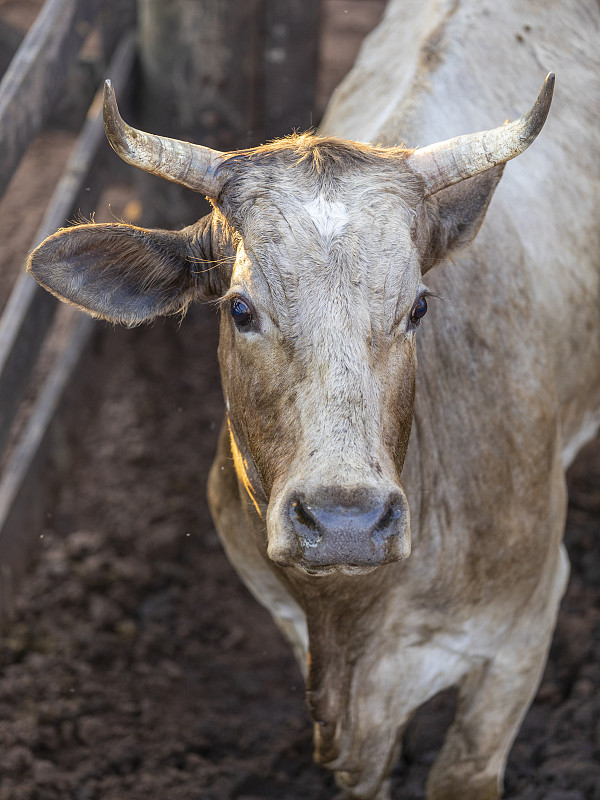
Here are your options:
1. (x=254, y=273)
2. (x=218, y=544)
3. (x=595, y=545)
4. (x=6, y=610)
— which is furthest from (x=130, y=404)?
(x=254, y=273)

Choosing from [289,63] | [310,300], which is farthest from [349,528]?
[289,63]

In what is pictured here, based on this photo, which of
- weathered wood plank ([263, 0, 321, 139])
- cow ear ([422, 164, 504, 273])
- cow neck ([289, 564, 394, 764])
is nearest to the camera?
cow ear ([422, 164, 504, 273])

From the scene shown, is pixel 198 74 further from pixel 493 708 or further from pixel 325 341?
pixel 493 708

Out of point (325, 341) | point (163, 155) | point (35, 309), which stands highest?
point (163, 155)

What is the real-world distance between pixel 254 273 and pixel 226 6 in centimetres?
347

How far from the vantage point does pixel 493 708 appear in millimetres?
3594

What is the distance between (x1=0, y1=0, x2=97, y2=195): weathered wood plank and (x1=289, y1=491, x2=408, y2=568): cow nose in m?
2.39

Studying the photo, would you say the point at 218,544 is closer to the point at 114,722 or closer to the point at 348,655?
the point at 114,722

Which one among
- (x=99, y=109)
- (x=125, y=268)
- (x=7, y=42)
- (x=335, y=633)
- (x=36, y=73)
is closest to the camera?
(x=125, y=268)

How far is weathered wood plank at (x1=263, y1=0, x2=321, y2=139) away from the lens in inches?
230

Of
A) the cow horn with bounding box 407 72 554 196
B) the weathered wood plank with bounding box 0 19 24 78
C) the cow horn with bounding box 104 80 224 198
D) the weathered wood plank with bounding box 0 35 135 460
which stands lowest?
the weathered wood plank with bounding box 0 35 135 460

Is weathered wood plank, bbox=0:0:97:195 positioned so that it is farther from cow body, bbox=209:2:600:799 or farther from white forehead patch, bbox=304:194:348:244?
white forehead patch, bbox=304:194:348:244

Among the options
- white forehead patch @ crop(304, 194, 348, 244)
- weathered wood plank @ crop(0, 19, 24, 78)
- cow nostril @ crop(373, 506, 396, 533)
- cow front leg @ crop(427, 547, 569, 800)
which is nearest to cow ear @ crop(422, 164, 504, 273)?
white forehead patch @ crop(304, 194, 348, 244)

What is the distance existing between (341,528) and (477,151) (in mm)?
1219
